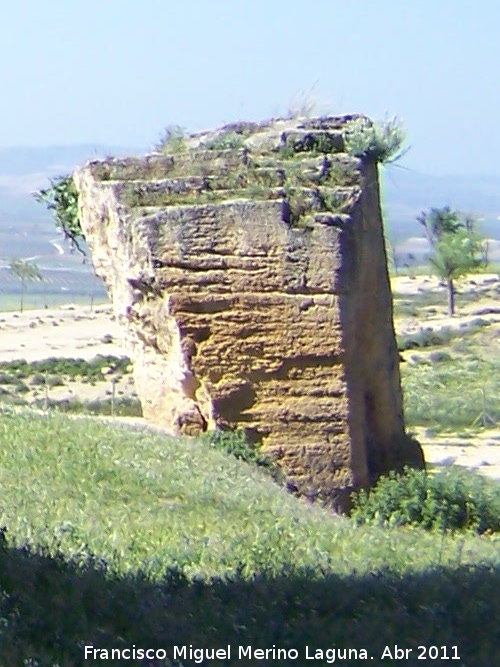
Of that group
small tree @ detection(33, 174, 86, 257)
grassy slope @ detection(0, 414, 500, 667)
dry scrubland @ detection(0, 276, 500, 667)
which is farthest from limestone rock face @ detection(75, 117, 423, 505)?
small tree @ detection(33, 174, 86, 257)

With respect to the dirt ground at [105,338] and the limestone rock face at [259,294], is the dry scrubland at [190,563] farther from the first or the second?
the dirt ground at [105,338]

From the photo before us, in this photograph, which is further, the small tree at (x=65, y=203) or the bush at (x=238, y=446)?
the small tree at (x=65, y=203)

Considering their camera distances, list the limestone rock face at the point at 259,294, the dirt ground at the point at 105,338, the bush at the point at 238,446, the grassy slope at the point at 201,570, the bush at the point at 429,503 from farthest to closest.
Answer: the dirt ground at the point at 105,338, the bush at the point at 429,503, the bush at the point at 238,446, the limestone rock face at the point at 259,294, the grassy slope at the point at 201,570

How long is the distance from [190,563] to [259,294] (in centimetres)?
541

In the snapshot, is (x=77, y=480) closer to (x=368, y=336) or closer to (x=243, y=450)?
(x=243, y=450)

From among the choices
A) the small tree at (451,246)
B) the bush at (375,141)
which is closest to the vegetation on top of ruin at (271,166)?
the bush at (375,141)

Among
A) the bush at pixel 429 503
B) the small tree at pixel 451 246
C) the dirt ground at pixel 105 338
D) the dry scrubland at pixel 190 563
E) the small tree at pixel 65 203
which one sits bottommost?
the dirt ground at pixel 105 338

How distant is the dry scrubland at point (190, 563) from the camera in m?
5.09

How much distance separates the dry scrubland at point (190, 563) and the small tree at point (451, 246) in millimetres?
43615

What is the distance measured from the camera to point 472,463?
21.8 m

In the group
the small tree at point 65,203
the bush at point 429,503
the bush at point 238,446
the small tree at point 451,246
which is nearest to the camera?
the bush at point 238,446

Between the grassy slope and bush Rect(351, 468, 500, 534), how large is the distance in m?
1.84

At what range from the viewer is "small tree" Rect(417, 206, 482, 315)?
55.3m

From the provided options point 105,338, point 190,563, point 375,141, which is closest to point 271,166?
point 375,141
